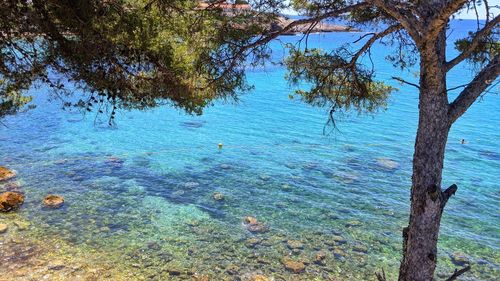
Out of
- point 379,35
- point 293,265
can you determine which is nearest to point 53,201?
point 293,265

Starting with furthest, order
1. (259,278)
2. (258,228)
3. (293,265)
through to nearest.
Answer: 1. (258,228)
2. (293,265)
3. (259,278)

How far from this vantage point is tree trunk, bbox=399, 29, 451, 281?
12.8 ft

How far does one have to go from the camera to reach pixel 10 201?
35.7ft

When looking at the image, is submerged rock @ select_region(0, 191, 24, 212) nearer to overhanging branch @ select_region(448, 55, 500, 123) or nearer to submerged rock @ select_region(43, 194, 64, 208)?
submerged rock @ select_region(43, 194, 64, 208)

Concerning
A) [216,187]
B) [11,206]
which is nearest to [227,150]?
[216,187]

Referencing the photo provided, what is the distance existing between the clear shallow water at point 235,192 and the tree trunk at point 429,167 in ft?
12.6

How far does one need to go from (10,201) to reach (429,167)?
1065 centimetres

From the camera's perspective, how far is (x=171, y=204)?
470 inches

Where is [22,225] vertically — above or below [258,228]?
below

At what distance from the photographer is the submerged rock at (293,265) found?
865 cm

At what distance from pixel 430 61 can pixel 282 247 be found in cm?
671

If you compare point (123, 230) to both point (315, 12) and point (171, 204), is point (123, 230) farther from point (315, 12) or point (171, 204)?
point (315, 12)

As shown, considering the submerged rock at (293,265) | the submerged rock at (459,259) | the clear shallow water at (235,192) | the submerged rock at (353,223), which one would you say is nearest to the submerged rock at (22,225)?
the clear shallow water at (235,192)

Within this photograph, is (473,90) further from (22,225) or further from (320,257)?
(22,225)
